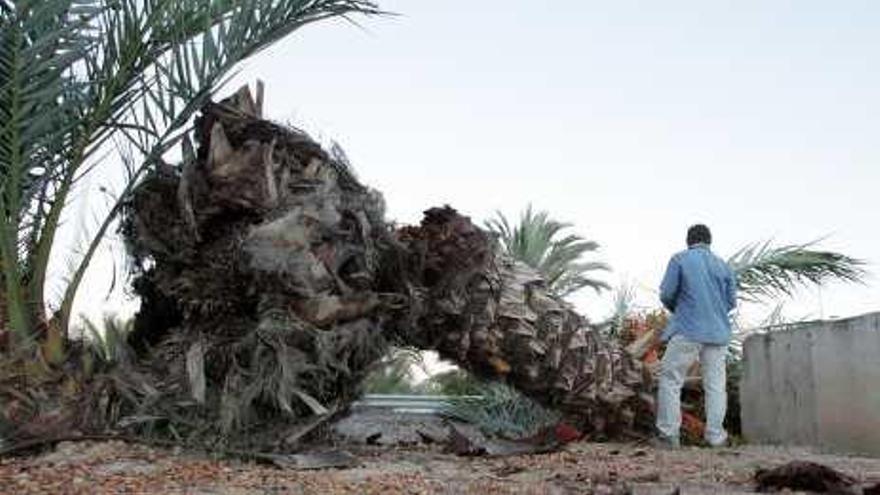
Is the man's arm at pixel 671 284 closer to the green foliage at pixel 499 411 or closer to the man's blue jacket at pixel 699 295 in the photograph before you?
the man's blue jacket at pixel 699 295

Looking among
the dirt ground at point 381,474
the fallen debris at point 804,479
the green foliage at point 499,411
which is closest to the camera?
the dirt ground at point 381,474

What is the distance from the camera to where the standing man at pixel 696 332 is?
26.9 ft

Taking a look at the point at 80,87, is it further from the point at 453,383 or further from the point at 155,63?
the point at 453,383

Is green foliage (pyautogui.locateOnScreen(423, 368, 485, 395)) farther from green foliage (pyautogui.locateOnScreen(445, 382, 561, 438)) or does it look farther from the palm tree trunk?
the palm tree trunk

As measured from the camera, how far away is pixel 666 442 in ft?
26.6

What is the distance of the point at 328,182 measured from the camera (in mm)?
6680

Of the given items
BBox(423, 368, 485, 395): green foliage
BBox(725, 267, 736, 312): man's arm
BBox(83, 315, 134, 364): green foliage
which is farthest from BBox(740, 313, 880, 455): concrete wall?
BBox(83, 315, 134, 364): green foliage

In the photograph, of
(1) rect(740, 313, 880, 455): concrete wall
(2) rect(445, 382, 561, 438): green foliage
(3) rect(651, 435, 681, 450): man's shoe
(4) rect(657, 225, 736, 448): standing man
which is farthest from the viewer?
(2) rect(445, 382, 561, 438): green foliage

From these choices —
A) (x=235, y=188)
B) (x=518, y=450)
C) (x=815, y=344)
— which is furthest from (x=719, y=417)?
(x=235, y=188)

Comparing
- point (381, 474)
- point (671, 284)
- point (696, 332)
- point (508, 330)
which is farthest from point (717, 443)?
point (381, 474)

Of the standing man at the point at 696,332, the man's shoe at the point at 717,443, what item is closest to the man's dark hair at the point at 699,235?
the standing man at the point at 696,332

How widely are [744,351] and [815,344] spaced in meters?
1.14

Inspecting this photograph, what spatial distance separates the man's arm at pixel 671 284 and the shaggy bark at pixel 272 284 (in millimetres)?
1566

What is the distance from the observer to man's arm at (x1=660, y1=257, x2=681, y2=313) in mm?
8375
